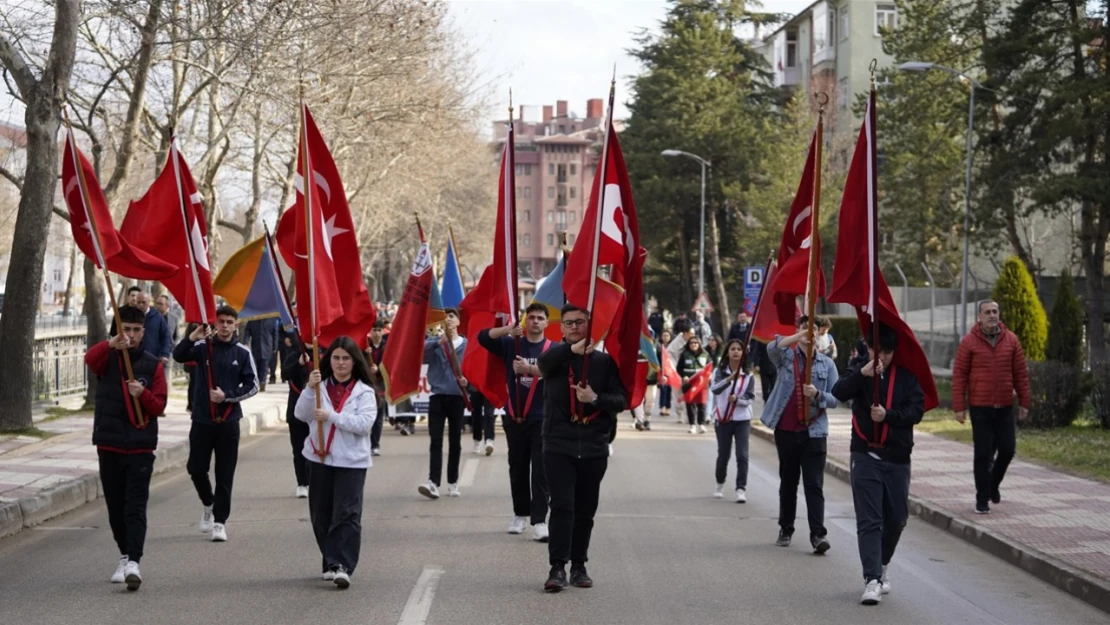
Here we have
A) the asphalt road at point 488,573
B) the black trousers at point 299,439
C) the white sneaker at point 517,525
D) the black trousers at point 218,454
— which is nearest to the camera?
the asphalt road at point 488,573

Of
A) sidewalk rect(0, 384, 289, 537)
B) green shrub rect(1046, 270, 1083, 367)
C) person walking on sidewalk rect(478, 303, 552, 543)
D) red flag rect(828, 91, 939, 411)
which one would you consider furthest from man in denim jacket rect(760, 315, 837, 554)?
green shrub rect(1046, 270, 1083, 367)

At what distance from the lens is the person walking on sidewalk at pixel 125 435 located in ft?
30.7

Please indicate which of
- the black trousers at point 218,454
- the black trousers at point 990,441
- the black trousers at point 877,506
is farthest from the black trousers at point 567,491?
the black trousers at point 990,441

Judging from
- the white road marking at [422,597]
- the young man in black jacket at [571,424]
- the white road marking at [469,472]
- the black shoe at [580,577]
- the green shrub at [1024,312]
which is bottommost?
the white road marking at [469,472]

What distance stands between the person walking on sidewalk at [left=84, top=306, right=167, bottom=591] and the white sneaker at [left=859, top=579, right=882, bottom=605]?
176 inches

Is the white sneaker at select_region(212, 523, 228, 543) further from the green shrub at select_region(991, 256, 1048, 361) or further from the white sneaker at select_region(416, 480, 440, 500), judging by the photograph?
the green shrub at select_region(991, 256, 1048, 361)

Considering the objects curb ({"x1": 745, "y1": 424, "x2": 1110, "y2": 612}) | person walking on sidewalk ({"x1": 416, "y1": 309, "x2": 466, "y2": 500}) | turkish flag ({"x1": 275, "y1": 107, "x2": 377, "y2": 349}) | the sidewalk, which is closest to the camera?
curb ({"x1": 745, "y1": 424, "x2": 1110, "y2": 612})

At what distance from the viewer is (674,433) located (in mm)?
24328

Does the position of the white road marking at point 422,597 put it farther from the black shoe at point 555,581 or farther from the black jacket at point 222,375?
the black jacket at point 222,375

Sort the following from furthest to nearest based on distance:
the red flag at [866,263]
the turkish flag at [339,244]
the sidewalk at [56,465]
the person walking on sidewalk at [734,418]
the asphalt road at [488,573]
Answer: the person walking on sidewalk at [734,418]
the sidewalk at [56,465]
the turkish flag at [339,244]
the red flag at [866,263]
the asphalt road at [488,573]

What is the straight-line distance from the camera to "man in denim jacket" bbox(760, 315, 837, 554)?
11445mm

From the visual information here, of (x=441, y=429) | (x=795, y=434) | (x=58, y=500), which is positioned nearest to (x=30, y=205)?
(x=58, y=500)

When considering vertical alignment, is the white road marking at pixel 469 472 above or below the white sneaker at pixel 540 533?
below

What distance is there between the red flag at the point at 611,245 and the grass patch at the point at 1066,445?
8562mm
